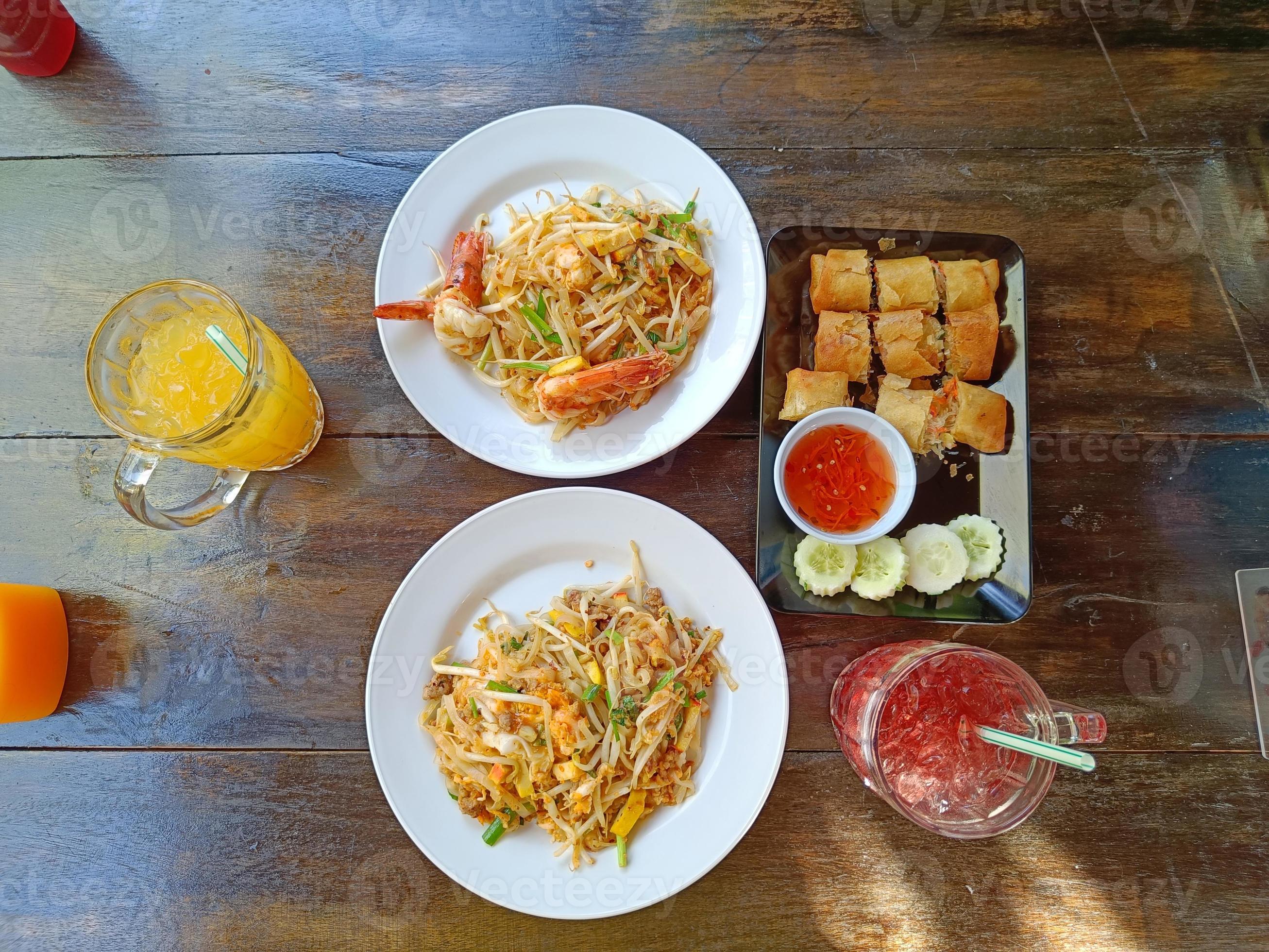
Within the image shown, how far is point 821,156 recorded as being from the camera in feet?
8.65

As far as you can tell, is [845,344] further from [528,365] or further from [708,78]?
[708,78]

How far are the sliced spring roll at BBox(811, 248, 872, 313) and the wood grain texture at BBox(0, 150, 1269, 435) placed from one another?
283mm

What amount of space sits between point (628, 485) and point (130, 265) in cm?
199

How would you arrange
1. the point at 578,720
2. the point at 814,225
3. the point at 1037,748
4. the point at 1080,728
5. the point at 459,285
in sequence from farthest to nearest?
the point at 814,225 → the point at 459,285 → the point at 578,720 → the point at 1080,728 → the point at 1037,748

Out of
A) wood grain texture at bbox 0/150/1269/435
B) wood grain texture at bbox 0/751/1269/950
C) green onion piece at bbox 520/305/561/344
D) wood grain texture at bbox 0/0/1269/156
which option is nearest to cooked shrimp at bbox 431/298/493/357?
green onion piece at bbox 520/305/561/344

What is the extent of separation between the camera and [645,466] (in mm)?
2498

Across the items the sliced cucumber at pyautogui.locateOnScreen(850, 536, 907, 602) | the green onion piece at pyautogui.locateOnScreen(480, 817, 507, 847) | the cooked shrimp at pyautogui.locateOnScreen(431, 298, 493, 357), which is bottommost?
the green onion piece at pyautogui.locateOnScreen(480, 817, 507, 847)

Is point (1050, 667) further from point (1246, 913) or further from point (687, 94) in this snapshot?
point (687, 94)

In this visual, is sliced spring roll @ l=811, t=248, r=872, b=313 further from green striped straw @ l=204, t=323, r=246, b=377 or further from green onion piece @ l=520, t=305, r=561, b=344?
green striped straw @ l=204, t=323, r=246, b=377

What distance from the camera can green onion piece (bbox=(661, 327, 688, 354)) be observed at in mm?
2285

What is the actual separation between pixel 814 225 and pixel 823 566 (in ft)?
4.02

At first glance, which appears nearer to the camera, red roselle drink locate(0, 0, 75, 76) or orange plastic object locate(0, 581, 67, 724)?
orange plastic object locate(0, 581, 67, 724)

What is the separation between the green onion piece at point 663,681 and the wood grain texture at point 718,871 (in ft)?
1.95

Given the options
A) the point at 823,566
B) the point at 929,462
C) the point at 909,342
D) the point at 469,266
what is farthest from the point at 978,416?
the point at 469,266
